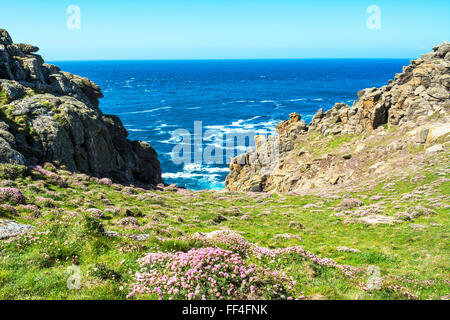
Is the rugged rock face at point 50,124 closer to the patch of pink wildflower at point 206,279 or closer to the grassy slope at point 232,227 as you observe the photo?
the grassy slope at point 232,227

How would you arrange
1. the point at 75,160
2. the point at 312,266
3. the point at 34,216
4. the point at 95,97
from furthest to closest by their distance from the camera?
the point at 95,97 < the point at 75,160 < the point at 34,216 < the point at 312,266

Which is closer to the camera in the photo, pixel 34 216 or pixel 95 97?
pixel 34 216

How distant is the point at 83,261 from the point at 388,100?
6173cm

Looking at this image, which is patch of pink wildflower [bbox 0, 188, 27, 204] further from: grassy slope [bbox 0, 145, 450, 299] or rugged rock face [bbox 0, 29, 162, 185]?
rugged rock face [bbox 0, 29, 162, 185]

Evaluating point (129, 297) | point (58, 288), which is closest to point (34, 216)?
point (58, 288)

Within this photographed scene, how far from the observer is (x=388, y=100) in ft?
185

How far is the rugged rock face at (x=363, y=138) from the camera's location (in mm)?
45812

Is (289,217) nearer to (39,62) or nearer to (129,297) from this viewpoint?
(129,297)

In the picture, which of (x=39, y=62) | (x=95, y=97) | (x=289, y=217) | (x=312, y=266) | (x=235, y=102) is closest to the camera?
(x=312, y=266)

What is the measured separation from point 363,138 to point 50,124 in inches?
2092

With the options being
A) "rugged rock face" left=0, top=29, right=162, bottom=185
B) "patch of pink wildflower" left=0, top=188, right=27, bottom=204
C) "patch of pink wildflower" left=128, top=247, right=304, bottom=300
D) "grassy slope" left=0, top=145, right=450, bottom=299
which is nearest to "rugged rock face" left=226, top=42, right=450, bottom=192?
"grassy slope" left=0, top=145, right=450, bottom=299

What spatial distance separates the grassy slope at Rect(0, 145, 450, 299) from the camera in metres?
9.72

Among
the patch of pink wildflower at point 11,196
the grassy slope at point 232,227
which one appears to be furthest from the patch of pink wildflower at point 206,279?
the patch of pink wildflower at point 11,196
